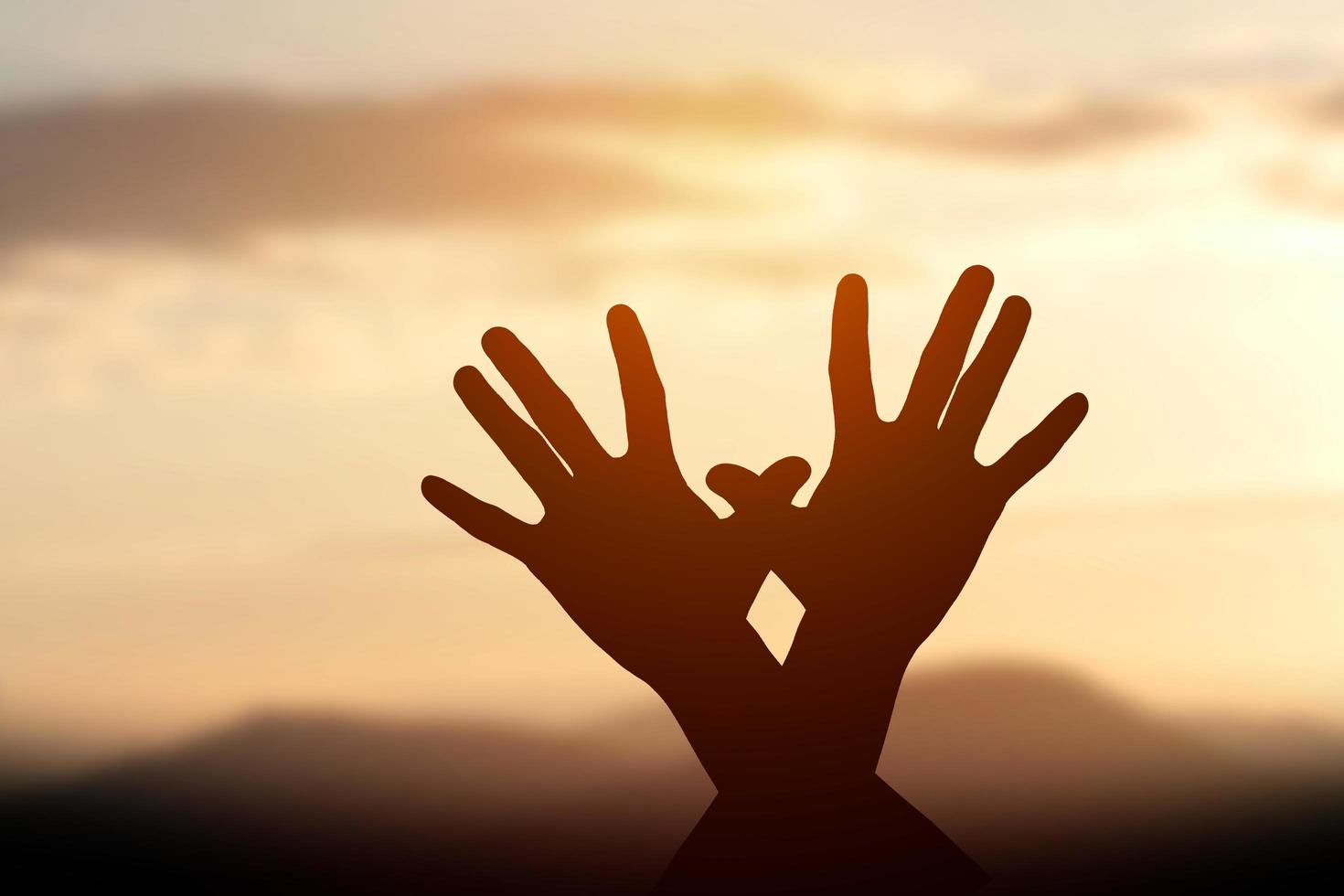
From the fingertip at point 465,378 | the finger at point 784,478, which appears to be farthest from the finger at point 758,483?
the fingertip at point 465,378

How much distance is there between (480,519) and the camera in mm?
4469

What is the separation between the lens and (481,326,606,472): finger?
176 inches

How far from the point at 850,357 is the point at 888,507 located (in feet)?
1.68

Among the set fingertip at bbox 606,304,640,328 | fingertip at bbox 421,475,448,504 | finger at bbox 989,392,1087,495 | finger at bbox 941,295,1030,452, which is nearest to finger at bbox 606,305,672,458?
fingertip at bbox 606,304,640,328

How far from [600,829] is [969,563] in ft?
25.9

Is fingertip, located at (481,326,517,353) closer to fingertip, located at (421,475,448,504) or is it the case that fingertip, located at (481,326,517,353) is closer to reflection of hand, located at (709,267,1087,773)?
fingertip, located at (421,475,448,504)

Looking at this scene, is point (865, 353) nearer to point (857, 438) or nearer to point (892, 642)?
point (857, 438)

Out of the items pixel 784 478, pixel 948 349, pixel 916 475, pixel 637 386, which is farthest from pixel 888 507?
pixel 637 386

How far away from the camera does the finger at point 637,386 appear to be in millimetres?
4449

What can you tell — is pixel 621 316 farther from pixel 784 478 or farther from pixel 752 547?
pixel 752 547

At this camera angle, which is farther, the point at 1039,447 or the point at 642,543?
the point at 1039,447

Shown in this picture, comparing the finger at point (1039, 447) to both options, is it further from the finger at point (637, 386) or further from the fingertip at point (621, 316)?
the fingertip at point (621, 316)

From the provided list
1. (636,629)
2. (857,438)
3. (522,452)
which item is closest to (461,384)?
(522,452)

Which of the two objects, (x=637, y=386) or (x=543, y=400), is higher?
(x=637, y=386)
